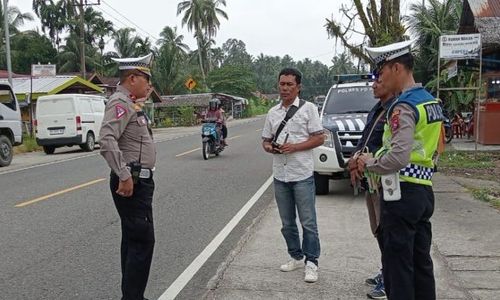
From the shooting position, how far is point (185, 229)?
714 cm

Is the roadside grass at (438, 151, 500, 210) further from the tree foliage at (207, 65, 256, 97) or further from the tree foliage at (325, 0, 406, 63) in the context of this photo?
the tree foliage at (207, 65, 256, 97)

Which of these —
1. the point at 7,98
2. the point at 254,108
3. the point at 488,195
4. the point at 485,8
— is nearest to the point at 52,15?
the point at 254,108

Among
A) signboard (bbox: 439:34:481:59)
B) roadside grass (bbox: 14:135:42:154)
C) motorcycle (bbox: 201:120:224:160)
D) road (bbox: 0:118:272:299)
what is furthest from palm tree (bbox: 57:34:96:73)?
signboard (bbox: 439:34:481:59)

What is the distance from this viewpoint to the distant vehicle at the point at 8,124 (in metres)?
15.9

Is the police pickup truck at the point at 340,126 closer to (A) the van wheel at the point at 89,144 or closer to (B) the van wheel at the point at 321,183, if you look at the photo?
(B) the van wheel at the point at 321,183

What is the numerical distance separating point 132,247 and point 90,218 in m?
3.96

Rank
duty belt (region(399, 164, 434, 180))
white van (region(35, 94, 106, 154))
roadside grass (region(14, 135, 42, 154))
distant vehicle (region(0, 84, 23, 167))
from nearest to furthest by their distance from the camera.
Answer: duty belt (region(399, 164, 434, 180)), distant vehicle (region(0, 84, 23, 167)), white van (region(35, 94, 106, 154)), roadside grass (region(14, 135, 42, 154))

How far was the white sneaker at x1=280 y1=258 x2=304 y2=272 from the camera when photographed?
17.0 feet

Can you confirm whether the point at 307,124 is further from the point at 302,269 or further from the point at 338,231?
the point at 338,231

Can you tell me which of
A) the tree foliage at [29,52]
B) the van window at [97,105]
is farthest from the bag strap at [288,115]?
the tree foliage at [29,52]

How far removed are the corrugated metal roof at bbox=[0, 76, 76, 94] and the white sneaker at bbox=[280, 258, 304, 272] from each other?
2533 cm

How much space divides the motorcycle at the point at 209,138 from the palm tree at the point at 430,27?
55.2 ft

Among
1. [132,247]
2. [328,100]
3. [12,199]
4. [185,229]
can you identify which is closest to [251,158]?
[328,100]

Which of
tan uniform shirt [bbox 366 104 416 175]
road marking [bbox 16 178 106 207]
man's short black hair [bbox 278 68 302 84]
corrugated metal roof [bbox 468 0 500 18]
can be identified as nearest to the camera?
tan uniform shirt [bbox 366 104 416 175]
